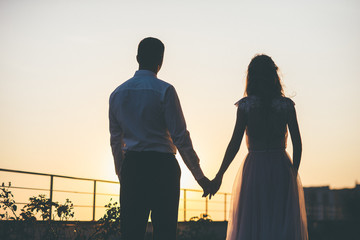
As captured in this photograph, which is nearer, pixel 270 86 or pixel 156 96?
pixel 156 96

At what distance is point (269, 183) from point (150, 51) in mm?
1419

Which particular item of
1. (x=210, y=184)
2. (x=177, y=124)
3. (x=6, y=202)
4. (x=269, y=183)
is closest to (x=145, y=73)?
(x=177, y=124)

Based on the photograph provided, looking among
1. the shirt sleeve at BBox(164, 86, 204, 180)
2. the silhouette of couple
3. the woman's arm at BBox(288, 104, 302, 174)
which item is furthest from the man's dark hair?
the woman's arm at BBox(288, 104, 302, 174)

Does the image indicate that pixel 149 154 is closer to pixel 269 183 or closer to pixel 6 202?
pixel 269 183

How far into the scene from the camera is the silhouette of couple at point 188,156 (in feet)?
12.1

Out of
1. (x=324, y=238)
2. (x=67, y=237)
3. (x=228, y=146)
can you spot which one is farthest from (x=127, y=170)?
(x=324, y=238)

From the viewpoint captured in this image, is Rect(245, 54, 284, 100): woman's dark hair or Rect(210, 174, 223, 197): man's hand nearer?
Rect(245, 54, 284, 100): woman's dark hair

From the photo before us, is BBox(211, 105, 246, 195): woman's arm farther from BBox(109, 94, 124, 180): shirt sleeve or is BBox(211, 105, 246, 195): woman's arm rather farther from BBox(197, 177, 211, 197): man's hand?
BBox(109, 94, 124, 180): shirt sleeve

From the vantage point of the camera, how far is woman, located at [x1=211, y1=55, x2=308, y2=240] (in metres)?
4.24

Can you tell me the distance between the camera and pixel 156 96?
374 cm

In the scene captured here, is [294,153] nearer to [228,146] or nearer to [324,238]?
[228,146]

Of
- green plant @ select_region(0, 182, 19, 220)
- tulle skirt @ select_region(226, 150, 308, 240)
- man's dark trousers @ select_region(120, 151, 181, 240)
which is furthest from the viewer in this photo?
green plant @ select_region(0, 182, 19, 220)

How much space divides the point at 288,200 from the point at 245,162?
1.58ft

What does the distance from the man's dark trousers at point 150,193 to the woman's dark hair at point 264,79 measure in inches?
40.3
